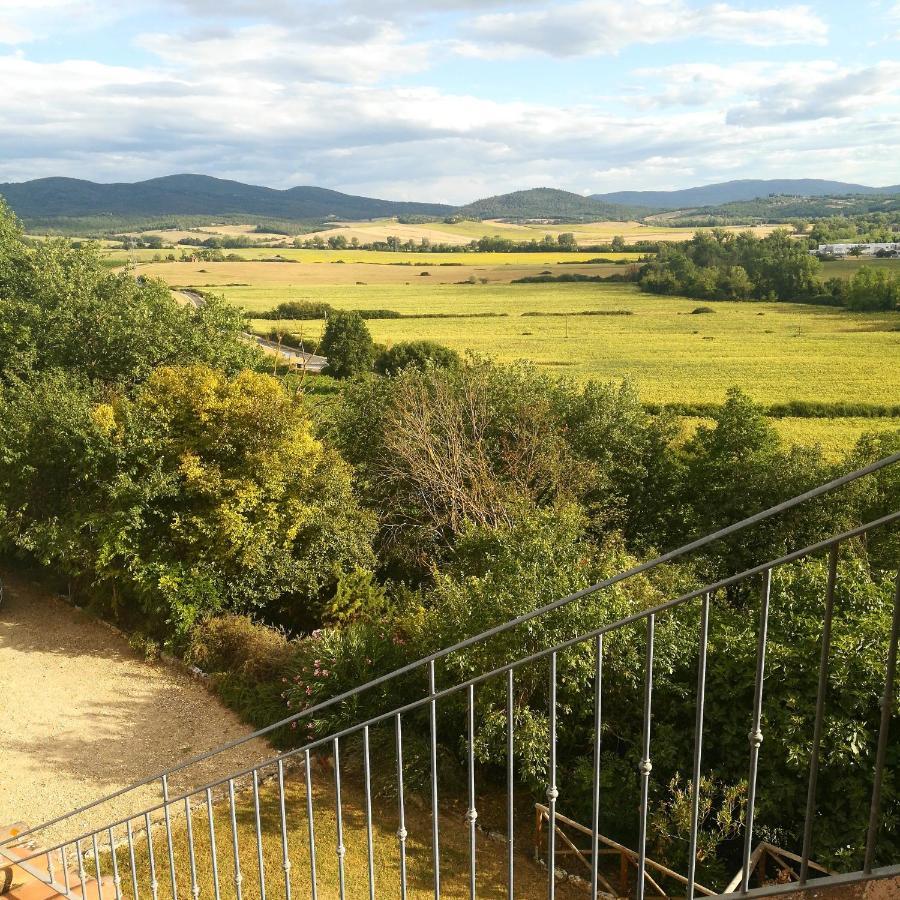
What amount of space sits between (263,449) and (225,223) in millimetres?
146033

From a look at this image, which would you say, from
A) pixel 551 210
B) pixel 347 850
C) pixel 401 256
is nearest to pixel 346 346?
pixel 347 850

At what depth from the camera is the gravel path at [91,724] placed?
10875 mm

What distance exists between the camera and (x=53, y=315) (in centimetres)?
2073

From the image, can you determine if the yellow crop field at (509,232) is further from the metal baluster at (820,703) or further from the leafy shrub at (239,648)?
the metal baluster at (820,703)

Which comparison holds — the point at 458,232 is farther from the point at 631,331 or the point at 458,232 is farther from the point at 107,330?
the point at 107,330

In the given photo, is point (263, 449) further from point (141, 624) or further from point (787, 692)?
point (787, 692)

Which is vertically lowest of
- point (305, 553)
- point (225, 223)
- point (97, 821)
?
point (97, 821)

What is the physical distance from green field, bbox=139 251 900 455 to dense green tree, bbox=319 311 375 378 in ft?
13.3

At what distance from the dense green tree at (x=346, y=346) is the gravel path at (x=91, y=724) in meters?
21.2

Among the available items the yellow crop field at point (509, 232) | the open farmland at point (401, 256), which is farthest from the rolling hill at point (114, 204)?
the open farmland at point (401, 256)

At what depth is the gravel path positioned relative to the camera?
1088 cm

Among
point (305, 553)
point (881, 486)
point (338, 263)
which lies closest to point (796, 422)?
point (881, 486)

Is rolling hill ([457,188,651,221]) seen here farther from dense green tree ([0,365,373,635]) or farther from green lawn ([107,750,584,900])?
green lawn ([107,750,584,900])

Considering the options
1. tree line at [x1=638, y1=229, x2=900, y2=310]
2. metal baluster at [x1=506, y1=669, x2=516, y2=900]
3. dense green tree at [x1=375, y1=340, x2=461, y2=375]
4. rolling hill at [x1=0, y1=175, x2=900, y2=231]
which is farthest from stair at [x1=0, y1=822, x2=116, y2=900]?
rolling hill at [x1=0, y1=175, x2=900, y2=231]
